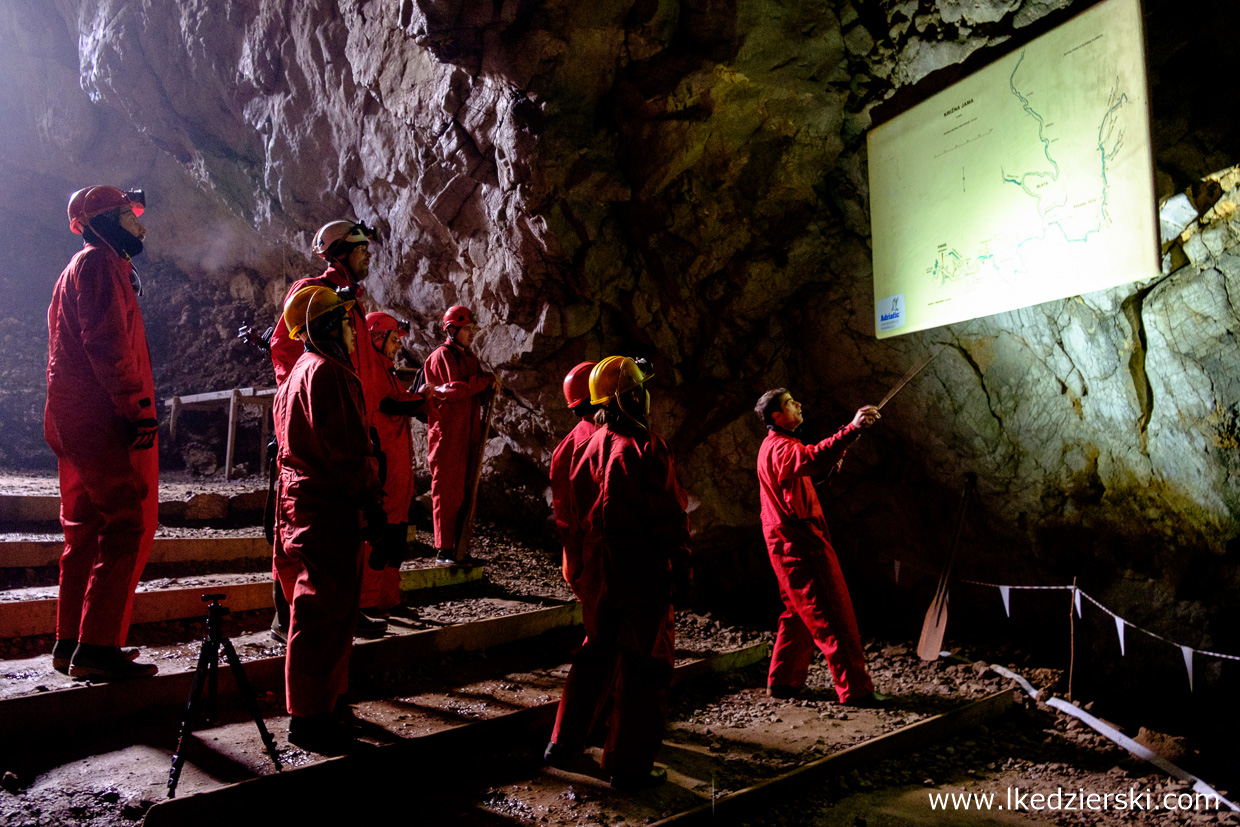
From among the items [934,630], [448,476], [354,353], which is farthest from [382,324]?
[934,630]

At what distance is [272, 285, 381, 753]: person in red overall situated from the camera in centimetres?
276

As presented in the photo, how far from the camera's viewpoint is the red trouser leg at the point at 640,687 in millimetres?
3010

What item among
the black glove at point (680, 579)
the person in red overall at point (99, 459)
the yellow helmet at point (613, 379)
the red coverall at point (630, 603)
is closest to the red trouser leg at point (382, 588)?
the person in red overall at point (99, 459)

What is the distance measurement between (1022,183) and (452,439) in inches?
167

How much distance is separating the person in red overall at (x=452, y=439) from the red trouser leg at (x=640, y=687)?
→ 284 centimetres

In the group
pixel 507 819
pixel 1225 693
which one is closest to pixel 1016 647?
pixel 1225 693

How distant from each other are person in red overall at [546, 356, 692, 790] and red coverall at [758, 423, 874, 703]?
4.68 feet

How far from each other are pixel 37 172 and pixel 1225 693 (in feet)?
57.5

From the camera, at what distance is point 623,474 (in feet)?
10.2

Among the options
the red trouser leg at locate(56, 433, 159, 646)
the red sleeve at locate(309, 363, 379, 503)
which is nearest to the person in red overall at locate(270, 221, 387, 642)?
the red trouser leg at locate(56, 433, 159, 646)

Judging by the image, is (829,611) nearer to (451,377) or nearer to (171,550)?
(451,377)

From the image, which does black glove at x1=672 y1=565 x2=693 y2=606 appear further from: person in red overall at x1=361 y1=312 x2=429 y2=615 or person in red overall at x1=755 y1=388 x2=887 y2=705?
person in red overall at x1=361 y1=312 x2=429 y2=615

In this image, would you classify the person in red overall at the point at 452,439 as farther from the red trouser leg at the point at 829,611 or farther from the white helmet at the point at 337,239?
the red trouser leg at the point at 829,611

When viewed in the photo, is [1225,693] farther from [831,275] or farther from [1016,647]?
[831,275]
